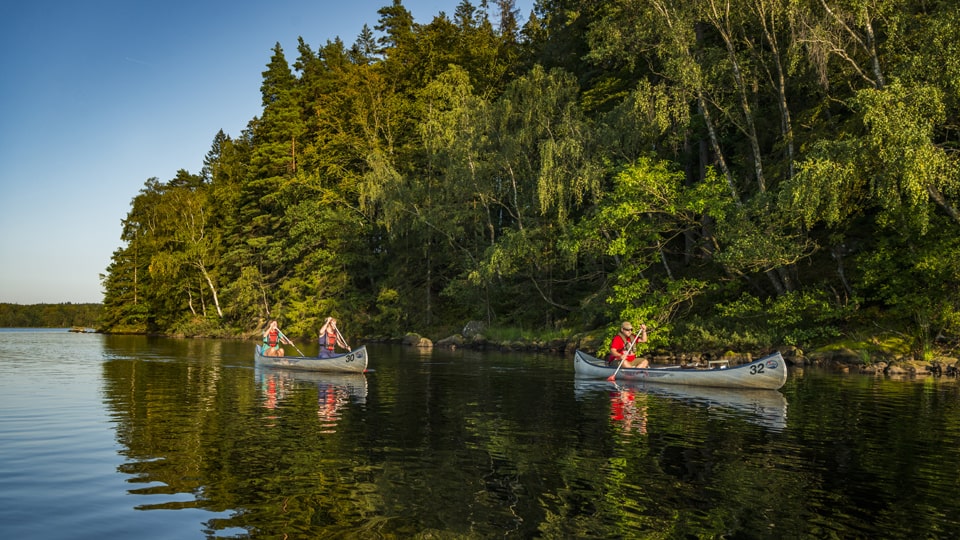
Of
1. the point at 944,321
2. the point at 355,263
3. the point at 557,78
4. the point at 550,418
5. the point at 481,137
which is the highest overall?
the point at 557,78

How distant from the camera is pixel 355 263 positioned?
5725 centimetres

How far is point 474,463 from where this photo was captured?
962cm

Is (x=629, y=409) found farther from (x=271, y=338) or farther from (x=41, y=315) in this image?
(x=41, y=315)

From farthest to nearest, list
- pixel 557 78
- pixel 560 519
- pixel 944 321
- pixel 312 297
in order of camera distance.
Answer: pixel 312 297 < pixel 557 78 < pixel 944 321 < pixel 560 519

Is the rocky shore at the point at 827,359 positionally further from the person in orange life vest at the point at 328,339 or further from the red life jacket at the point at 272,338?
the red life jacket at the point at 272,338

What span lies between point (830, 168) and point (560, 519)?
1998cm

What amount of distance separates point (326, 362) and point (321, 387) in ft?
13.2

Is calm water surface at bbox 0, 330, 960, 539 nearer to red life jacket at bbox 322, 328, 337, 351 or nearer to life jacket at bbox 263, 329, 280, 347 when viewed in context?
red life jacket at bbox 322, 328, 337, 351

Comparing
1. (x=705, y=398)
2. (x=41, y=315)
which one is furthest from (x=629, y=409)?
(x=41, y=315)

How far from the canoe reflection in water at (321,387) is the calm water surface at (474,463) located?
150mm

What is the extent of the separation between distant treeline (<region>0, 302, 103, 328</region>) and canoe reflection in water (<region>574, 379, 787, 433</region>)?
142 metres

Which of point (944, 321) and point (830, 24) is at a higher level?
point (830, 24)

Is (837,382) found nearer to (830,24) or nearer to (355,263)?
(830,24)

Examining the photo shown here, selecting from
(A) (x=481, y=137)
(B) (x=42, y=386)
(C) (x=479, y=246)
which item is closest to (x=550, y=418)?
(B) (x=42, y=386)
